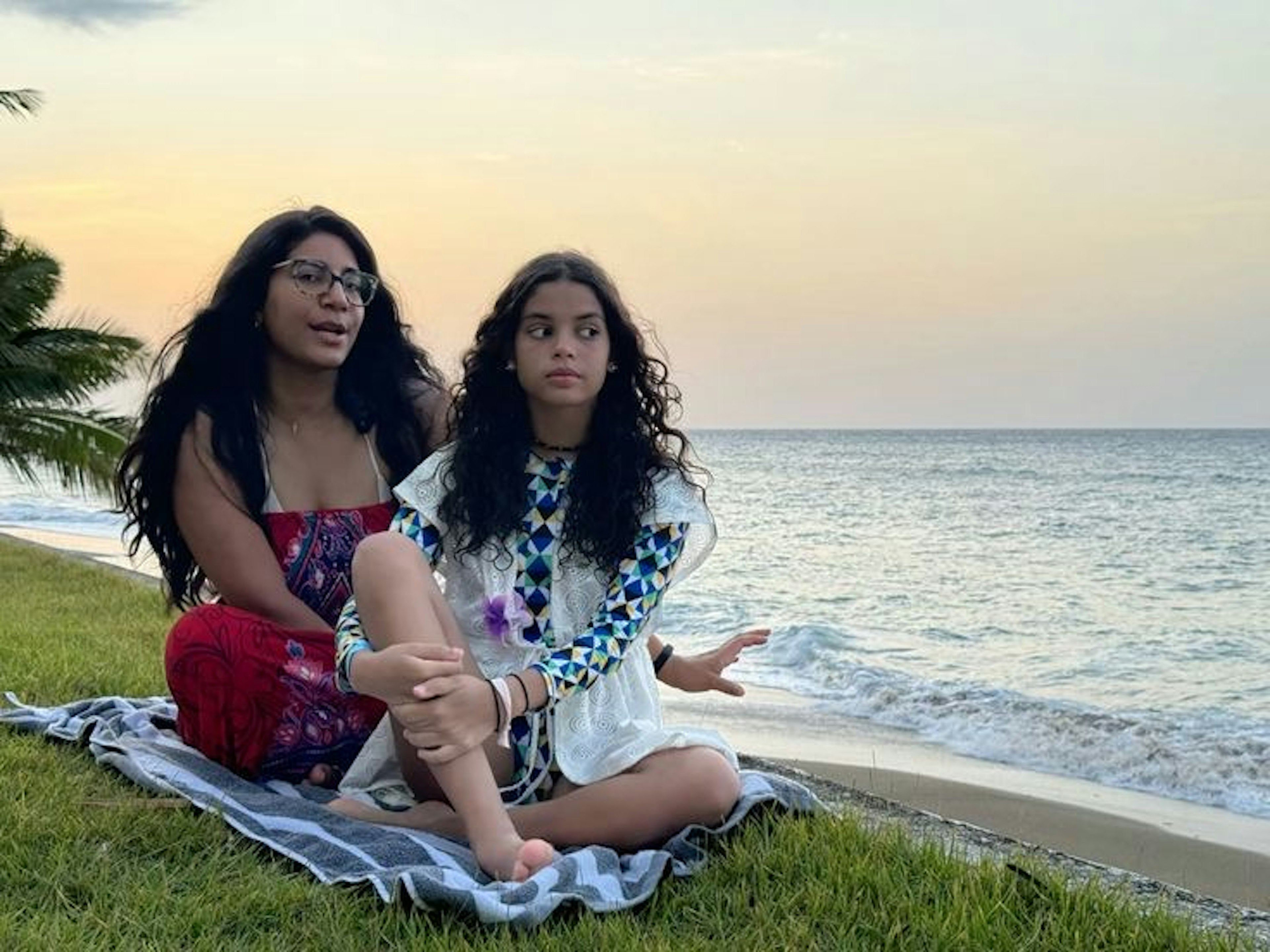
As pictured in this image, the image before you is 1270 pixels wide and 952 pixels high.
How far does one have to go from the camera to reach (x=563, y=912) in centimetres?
277

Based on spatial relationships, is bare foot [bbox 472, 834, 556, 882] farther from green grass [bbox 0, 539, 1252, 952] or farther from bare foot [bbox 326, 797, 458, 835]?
bare foot [bbox 326, 797, 458, 835]

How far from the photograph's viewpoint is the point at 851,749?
24.1ft

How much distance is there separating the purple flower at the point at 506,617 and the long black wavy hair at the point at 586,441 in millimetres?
141

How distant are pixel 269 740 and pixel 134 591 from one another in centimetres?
681

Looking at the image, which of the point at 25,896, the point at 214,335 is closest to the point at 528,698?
the point at 25,896

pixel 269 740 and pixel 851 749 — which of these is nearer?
pixel 269 740

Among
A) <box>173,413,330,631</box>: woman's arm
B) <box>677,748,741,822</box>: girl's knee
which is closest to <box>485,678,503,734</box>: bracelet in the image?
<box>677,748,741,822</box>: girl's knee

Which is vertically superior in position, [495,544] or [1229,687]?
[495,544]

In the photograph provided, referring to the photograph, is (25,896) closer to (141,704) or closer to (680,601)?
(141,704)

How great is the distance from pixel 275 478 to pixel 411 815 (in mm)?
1098

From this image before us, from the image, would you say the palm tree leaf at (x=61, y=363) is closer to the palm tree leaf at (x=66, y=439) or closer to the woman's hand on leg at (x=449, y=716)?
the palm tree leaf at (x=66, y=439)

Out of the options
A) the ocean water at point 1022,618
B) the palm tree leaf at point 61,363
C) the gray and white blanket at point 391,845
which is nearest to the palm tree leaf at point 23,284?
the palm tree leaf at point 61,363

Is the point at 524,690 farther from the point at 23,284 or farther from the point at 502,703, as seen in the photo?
the point at 23,284

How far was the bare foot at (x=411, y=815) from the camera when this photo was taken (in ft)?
10.8
